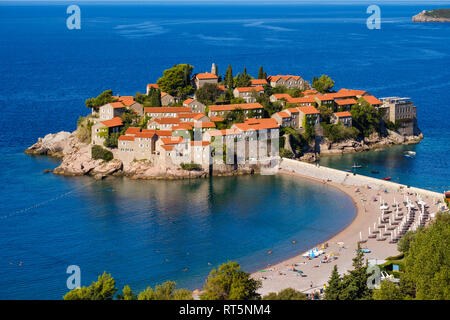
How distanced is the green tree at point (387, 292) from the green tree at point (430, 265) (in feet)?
3.39

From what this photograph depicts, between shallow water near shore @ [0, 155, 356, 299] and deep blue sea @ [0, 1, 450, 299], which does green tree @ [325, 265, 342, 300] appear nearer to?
shallow water near shore @ [0, 155, 356, 299]

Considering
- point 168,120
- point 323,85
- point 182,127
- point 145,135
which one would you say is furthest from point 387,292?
point 323,85

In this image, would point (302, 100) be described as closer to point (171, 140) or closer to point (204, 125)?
point (204, 125)

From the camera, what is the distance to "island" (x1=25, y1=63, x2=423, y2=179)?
63.4m

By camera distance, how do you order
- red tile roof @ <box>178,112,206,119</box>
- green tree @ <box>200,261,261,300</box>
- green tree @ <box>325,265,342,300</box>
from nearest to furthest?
green tree @ <box>200,261,261,300</box>, green tree @ <box>325,265,342,300</box>, red tile roof @ <box>178,112,206,119</box>

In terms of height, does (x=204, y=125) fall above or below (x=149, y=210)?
above

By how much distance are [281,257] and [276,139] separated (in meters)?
23.8

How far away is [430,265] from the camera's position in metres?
34.9

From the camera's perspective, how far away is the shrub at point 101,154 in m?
64.5

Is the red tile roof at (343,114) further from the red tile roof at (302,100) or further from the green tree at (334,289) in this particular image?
the green tree at (334,289)

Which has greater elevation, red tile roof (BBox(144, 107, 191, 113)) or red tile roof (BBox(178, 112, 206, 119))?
red tile roof (BBox(144, 107, 191, 113))

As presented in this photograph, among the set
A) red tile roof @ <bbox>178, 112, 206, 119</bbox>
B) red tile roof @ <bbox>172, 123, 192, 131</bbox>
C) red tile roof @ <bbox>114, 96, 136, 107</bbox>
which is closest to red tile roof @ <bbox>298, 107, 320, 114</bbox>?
red tile roof @ <bbox>178, 112, 206, 119</bbox>

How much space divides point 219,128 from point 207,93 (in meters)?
6.17

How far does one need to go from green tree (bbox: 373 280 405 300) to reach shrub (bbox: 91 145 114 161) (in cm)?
3598
